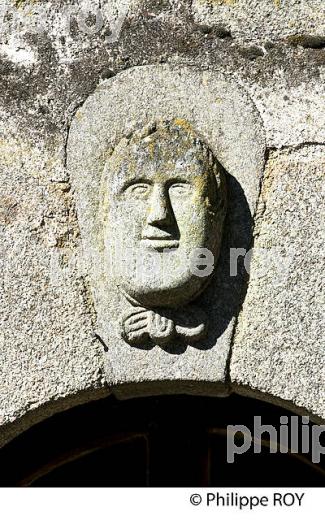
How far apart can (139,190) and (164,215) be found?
98 mm

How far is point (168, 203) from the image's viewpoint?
2701 mm

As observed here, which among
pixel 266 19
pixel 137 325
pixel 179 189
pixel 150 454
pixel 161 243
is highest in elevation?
pixel 266 19

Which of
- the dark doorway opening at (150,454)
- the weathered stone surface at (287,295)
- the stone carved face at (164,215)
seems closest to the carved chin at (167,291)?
the stone carved face at (164,215)

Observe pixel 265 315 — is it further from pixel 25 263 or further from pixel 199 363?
pixel 25 263

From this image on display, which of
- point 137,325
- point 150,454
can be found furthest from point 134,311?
point 150,454

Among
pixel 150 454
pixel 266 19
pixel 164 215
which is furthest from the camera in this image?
pixel 150 454

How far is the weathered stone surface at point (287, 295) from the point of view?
275 centimetres

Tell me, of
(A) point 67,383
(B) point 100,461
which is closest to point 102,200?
(A) point 67,383

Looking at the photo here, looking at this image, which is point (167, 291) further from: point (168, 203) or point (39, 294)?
point (39, 294)

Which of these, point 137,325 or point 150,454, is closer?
point 137,325

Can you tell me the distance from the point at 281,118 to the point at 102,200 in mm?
457

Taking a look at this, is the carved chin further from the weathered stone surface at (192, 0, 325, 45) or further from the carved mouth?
the weathered stone surface at (192, 0, 325, 45)

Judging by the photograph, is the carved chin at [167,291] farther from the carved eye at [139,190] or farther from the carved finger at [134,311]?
the carved eye at [139,190]

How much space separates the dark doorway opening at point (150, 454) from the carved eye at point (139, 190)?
2.36 feet
